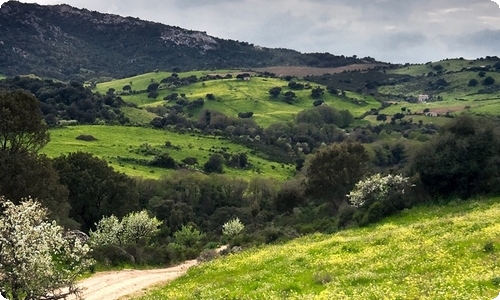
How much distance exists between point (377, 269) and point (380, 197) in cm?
2639

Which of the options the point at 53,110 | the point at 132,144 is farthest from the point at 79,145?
the point at 53,110

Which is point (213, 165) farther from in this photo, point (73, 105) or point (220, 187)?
point (73, 105)

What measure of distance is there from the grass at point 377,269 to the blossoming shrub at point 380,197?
7.20 m

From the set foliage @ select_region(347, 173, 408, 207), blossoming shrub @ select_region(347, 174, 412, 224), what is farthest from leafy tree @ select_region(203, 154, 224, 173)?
foliage @ select_region(347, 173, 408, 207)

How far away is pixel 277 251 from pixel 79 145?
102735mm

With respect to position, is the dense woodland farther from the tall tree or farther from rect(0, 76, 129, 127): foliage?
rect(0, 76, 129, 127): foliage

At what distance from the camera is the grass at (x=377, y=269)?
2009 cm

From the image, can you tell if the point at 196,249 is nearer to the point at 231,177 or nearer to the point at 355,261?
the point at 355,261

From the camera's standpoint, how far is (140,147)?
146 meters

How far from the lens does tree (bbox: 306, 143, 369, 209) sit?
72.4 meters

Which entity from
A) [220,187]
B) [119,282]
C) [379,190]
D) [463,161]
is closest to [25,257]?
[119,282]

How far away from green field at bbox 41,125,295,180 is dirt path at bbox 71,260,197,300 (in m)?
77.0

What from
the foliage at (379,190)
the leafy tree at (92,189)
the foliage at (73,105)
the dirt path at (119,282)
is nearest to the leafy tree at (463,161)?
the foliage at (379,190)

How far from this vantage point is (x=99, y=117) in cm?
17950
